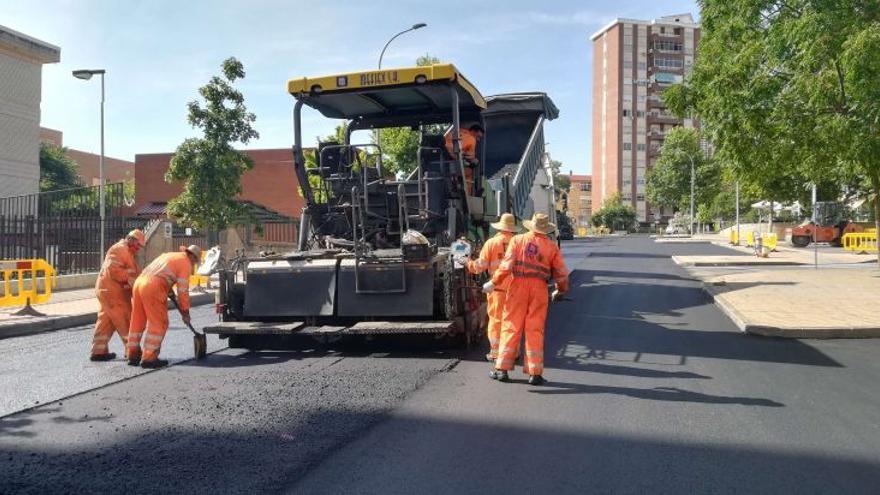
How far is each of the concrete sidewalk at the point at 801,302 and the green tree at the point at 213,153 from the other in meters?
11.0

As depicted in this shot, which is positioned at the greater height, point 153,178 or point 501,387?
point 153,178

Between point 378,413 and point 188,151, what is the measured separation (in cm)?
1357

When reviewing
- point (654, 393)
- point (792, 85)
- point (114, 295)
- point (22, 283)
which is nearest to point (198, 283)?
point (22, 283)

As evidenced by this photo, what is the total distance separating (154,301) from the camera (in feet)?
23.6

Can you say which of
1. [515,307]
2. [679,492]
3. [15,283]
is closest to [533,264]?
[515,307]

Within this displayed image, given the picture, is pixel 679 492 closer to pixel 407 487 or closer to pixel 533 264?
pixel 407 487

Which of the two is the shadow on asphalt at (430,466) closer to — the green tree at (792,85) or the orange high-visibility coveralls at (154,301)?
the orange high-visibility coveralls at (154,301)

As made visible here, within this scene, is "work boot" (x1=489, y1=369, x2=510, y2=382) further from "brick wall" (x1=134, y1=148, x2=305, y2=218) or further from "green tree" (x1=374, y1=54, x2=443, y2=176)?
"brick wall" (x1=134, y1=148, x2=305, y2=218)

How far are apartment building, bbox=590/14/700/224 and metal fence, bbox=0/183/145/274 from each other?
79.8 metres

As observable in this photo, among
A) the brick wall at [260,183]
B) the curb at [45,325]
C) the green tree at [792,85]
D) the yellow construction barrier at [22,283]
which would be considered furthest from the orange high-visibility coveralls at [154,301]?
the brick wall at [260,183]

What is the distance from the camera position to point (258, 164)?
39188 millimetres

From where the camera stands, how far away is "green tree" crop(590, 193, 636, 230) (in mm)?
83188

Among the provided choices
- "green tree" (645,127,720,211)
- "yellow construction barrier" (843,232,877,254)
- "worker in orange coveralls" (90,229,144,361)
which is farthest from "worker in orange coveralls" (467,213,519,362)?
"green tree" (645,127,720,211)

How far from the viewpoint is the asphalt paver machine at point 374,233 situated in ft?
24.6
